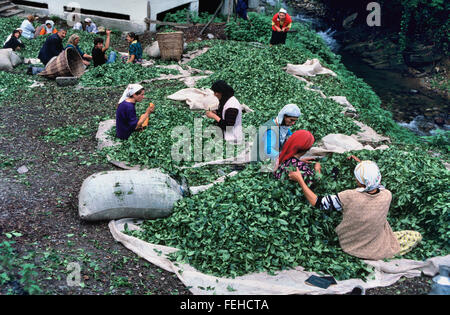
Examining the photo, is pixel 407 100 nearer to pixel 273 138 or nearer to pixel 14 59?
pixel 273 138

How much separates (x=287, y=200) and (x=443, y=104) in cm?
1211

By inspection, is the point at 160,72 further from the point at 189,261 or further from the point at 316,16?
the point at 316,16

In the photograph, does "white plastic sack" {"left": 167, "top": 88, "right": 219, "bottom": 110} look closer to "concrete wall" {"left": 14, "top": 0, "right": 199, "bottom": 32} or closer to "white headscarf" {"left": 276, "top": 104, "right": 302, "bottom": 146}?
"white headscarf" {"left": 276, "top": 104, "right": 302, "bottom": 146}

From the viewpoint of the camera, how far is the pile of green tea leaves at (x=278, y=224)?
359 centimetres

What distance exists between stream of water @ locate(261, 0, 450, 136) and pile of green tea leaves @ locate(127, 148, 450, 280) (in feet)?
27.8

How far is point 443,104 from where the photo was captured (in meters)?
13.6

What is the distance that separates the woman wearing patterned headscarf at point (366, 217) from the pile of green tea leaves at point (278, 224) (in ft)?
0.43

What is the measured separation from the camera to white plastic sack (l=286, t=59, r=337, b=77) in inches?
364

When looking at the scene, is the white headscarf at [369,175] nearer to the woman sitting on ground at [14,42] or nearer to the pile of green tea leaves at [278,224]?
the pile of green tea leaves at [278,224]

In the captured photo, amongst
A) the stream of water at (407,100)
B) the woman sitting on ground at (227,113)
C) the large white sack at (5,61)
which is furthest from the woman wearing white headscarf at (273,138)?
the stream of water at (407,100)

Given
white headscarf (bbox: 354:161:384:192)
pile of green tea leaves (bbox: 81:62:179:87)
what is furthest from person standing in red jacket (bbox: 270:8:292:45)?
white headscarf (bbox: 354:161:384:192)

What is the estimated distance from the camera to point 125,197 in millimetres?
4016

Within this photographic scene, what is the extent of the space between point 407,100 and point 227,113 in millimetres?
10584
